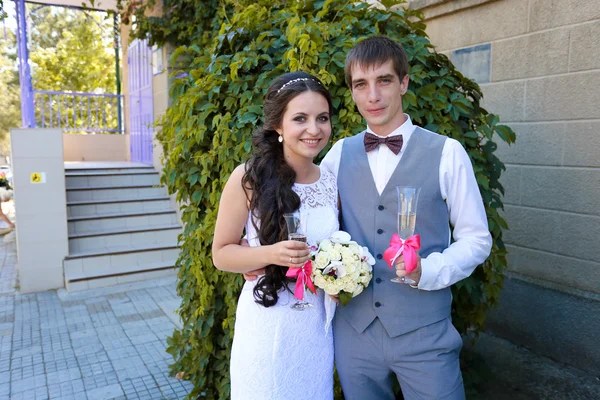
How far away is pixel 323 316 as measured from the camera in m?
1.87

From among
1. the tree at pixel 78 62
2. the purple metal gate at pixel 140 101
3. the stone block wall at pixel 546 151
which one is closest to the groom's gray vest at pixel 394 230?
the stone block wall at pixel 546 151

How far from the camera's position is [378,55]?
5.55 feet

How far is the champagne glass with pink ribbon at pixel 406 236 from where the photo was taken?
148 centimetres

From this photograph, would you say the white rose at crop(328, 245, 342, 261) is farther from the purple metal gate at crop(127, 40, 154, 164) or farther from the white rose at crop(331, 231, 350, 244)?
the purple metal gate at crop(127, 40, 154, 164)

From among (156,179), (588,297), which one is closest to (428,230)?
(588,297)

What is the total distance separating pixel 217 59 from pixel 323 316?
155 cm

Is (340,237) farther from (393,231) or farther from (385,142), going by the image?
(385,142)

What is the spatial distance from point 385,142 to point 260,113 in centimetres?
86

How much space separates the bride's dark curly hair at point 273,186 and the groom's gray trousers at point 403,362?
35 cm

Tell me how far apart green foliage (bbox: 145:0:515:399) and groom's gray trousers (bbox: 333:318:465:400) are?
744 millimetres

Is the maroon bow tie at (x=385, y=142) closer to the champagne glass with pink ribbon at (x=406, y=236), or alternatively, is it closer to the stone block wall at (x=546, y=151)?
the champagne glass with pink ribbon at (x=406, y=236)

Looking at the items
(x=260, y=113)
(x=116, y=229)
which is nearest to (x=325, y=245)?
(x=260, y=113)

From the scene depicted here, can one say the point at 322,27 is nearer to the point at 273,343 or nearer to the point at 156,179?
the point at 273,343

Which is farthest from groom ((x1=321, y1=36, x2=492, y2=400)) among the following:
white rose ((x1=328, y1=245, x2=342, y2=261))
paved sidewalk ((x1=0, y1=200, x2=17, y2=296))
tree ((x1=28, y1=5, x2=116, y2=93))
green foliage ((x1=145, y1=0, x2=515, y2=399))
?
tree ((x1=28, y1=5, x2=116, y2=93))
